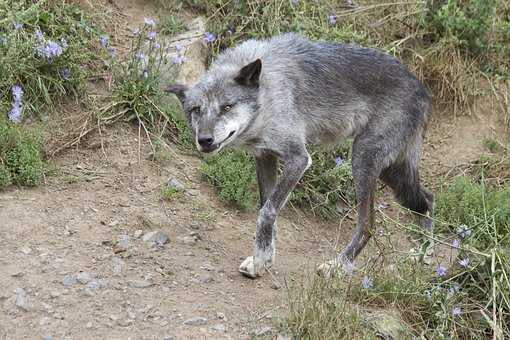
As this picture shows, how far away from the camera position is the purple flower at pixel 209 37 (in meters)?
7.47

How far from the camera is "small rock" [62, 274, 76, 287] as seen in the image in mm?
5078

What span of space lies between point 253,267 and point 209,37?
2.78 meters

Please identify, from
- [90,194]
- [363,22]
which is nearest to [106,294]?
[90,194]

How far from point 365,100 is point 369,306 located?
1885 mm

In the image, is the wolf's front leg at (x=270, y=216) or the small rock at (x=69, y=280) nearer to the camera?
the small rock at (x=69, y=280)

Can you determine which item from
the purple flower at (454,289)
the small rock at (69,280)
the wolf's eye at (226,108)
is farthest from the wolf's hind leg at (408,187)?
the small rock at (69,280)

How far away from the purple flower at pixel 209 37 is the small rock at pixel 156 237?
7.52 ft

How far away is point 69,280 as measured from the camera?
511 cm

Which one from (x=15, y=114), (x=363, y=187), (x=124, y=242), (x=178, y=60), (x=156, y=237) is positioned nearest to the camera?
(x=124, y=242)

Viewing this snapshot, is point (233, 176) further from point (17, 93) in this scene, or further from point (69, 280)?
point (69, 280)

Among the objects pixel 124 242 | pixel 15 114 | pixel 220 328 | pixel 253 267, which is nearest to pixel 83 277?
pixel 124 242

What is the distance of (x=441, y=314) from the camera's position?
492 cm

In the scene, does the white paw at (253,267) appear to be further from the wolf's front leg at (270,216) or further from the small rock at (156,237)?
the small rock at (156,237)

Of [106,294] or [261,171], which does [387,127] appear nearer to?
[261,171]
